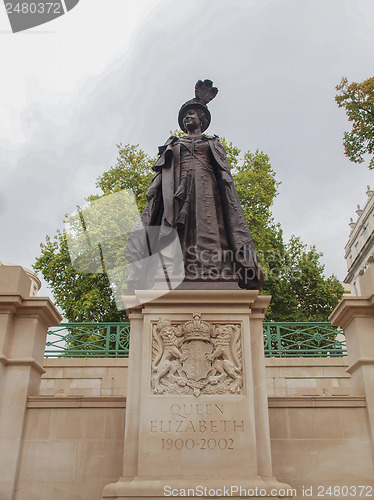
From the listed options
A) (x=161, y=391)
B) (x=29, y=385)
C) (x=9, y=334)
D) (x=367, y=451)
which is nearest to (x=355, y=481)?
(x=367, y=451)

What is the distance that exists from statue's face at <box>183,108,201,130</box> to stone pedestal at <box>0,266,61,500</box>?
352cm

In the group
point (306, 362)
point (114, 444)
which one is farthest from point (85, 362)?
point (114, 444)

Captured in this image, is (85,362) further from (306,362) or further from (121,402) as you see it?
(121,402)

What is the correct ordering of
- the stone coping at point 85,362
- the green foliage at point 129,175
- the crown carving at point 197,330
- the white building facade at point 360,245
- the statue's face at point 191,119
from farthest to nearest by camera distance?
the white building facade at point 360,245, the green foliage at point 129,175, the stone coping at point 85,362, the statue's face at point 191,119, the crown carving at point 197,330

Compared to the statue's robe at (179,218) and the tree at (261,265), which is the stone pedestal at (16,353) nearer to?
the statue's robe at (179,218)

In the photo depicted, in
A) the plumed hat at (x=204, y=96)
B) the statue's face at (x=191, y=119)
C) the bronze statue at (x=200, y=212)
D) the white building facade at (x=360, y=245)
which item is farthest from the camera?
the white building facade at (x=360, y=245)

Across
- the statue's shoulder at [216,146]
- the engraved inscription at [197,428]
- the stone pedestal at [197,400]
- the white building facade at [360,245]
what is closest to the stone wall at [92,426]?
the stone pedestal at [197,400]

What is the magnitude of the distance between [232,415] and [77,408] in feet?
7.14

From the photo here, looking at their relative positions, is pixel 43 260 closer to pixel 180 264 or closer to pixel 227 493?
pixel 180 264

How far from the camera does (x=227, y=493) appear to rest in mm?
4688

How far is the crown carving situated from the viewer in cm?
548

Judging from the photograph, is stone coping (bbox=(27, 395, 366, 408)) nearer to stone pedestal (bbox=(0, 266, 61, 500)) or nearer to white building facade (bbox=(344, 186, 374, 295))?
stone pedestal (bbox=(0, 266, 61, 500))

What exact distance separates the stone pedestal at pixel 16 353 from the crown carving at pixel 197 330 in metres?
2.17

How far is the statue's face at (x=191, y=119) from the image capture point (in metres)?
7.72
